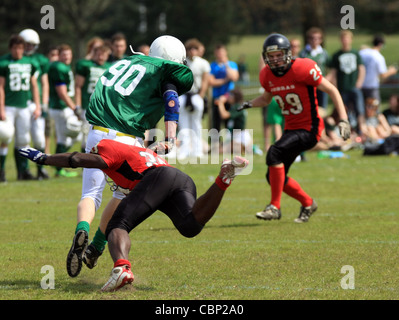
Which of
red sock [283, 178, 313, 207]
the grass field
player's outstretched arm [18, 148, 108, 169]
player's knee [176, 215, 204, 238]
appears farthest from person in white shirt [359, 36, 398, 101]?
player's outstretched arm [18, 148, 108, 169]

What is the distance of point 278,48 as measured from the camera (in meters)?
8.07

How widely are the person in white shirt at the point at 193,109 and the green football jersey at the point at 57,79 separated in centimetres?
255

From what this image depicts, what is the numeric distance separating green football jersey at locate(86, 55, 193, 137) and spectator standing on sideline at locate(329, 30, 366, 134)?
1133cm

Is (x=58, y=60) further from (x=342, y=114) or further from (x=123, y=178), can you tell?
(x=123, y=178)

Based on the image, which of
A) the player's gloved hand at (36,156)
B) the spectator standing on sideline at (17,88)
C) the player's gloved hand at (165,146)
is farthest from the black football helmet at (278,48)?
the spectator standing on sideline at (17,88)

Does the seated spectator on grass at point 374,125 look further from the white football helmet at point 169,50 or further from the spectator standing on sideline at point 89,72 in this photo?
the white football helmet at point 169,50

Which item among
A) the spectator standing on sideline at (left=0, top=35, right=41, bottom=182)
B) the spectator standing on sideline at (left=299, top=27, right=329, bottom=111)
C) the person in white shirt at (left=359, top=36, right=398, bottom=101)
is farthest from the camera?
the person in white shirt at (left=359, top=36, right=398, bottom=101)

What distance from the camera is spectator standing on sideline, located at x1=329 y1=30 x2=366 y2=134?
54.2ft

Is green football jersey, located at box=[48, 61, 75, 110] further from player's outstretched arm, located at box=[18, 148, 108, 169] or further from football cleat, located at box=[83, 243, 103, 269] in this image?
player's outstretched arm, located at box=[18, 148, 108, 169]

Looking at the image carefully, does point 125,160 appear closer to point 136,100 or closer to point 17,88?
point 136,100

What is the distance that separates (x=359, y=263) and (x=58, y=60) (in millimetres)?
8312

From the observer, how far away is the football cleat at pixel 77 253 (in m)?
5.56
